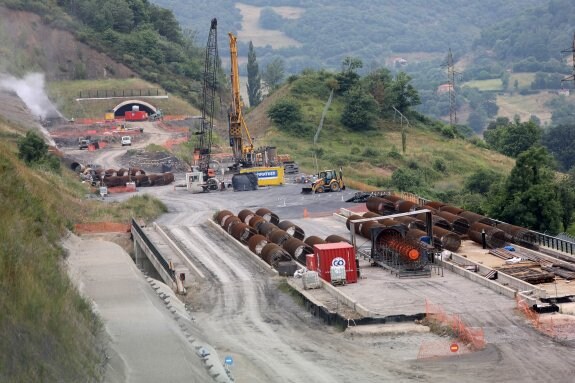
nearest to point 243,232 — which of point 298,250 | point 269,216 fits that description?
point 269,216

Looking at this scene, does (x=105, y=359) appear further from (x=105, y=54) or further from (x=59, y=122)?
(x=105, y=54)

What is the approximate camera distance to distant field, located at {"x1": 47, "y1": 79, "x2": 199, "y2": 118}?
350 feet

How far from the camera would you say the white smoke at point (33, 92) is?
10212 centimetres

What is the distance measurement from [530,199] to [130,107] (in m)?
65.3

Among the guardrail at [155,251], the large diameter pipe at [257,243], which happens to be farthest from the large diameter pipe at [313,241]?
the guardrail at [155,251]

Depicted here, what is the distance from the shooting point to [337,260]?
3912 centimetres

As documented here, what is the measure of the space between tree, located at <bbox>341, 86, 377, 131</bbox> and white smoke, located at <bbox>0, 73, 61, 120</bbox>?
91.5 feet

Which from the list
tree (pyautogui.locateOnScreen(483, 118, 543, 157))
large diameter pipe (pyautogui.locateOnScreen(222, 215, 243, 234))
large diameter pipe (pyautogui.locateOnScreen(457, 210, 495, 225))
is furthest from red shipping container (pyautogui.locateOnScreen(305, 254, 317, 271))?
tree (pyautogui.locateOnScreen(483, 118, 543, 157))

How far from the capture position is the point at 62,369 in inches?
783

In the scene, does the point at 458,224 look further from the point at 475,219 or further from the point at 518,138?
the point at 518,138

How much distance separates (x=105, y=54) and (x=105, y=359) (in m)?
102

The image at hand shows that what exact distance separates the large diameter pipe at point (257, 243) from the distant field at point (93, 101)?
62.7 metres

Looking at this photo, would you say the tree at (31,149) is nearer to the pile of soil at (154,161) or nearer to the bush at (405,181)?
the pile of soil at (154,161)

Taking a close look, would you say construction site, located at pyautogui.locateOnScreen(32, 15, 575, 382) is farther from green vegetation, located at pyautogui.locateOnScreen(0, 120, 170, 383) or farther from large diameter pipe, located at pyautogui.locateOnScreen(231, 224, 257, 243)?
green vegetation, located at pyautogui.locateOnScreen(0, 120, 170, 383)
